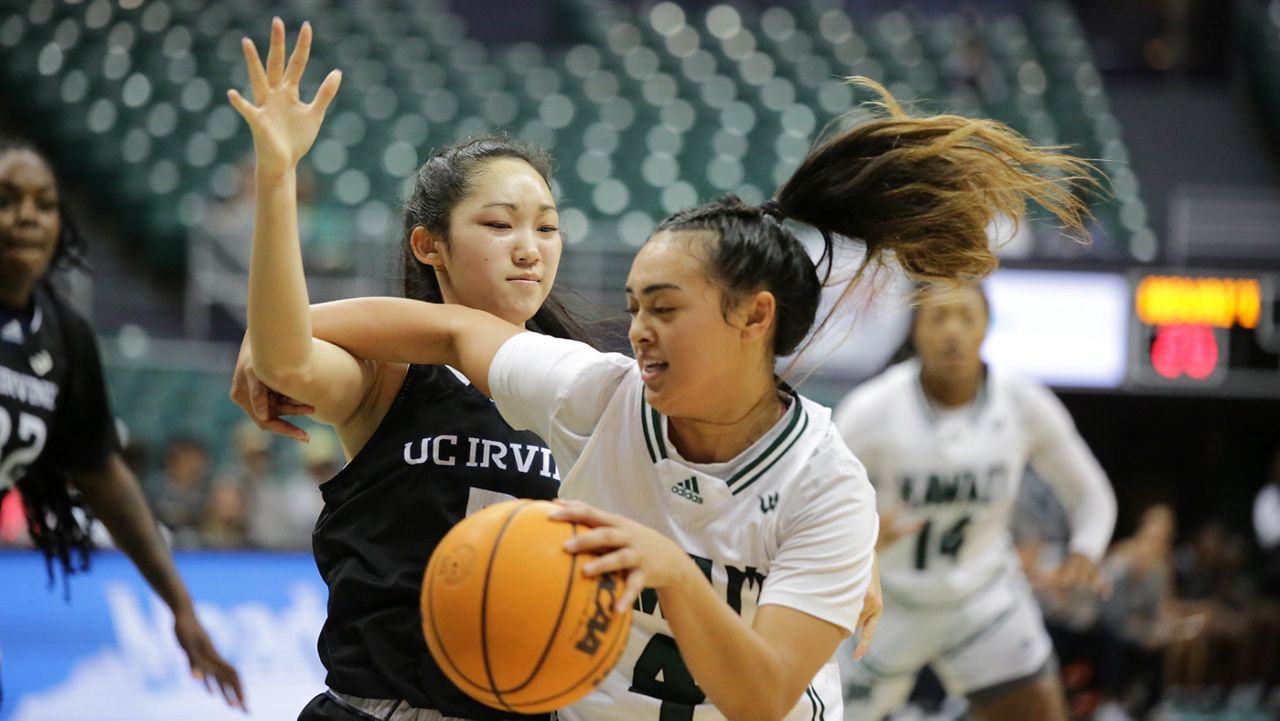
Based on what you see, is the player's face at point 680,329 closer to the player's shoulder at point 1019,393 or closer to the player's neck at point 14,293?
the player's neck at point 14,293

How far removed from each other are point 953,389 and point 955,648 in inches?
40.6

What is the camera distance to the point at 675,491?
2.78m

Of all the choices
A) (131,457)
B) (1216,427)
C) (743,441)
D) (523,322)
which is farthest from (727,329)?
(1216,427)

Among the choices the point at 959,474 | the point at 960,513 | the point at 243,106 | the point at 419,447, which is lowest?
the point at 960,513

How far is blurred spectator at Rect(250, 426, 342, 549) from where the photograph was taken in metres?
8.11

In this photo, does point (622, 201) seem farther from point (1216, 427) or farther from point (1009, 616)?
point (1009, 616)

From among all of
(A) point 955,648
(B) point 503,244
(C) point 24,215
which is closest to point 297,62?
(B) point 503,244

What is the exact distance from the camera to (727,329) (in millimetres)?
2660

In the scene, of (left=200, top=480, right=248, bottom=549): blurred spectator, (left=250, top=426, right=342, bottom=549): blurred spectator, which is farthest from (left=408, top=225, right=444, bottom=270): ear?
(left=200, top=480, right=248, bottom=549): blurred spectator

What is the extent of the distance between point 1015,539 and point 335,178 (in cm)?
656

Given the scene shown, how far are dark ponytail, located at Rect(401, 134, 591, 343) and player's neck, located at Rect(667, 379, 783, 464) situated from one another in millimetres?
755

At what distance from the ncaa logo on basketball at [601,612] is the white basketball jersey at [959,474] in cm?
359

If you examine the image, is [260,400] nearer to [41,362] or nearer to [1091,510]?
[41,362]

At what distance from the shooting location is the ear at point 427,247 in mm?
3252
